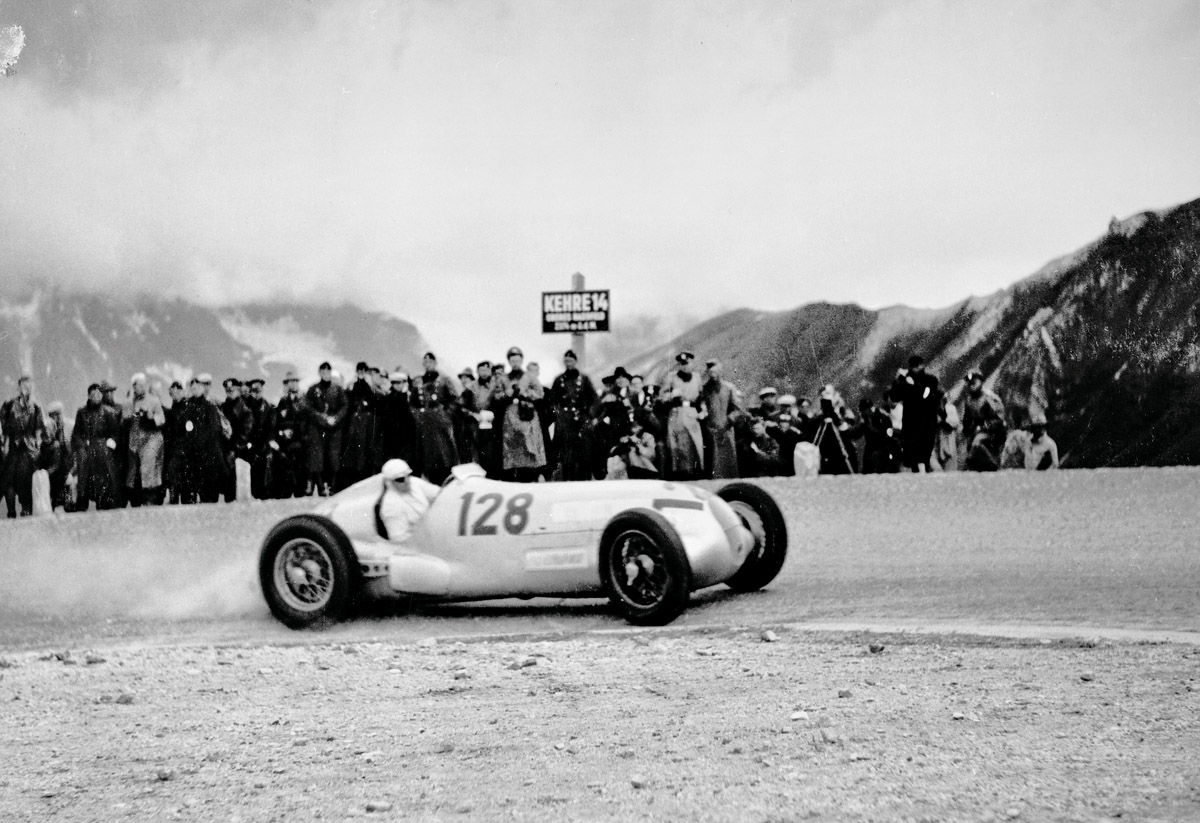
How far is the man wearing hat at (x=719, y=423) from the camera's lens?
1380 cm

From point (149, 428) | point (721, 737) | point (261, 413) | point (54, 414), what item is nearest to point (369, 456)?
point (261, 413)

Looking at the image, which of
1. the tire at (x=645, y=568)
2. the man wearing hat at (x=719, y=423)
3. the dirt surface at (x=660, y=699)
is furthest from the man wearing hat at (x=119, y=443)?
the tire at (x=645, y=568)

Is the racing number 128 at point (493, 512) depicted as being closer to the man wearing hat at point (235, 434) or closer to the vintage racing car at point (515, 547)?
the vintage racing car at point (515, 547)

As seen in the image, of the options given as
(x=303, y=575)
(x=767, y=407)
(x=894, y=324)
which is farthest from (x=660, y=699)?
(x=894, y=324)

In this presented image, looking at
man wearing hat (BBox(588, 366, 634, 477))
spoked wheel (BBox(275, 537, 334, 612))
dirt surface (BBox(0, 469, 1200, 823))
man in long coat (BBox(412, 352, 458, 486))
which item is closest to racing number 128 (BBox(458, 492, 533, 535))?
dirt surface (BBox(0, 469, 1200, 823))

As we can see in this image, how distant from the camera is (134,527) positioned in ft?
39.1

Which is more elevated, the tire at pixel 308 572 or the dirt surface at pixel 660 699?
the tire at pixel 308 572

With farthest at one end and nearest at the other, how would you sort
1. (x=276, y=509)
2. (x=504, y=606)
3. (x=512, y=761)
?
(x=276, y=509), (x=504, y=606), (x=512, y=761)

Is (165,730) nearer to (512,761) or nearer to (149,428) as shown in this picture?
(512,761)

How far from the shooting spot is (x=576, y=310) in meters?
14.4

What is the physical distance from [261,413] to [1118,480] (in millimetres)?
8105

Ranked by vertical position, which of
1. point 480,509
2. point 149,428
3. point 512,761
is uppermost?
point 149,428

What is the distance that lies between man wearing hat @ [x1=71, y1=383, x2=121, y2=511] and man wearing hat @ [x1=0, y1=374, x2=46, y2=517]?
39 centimetres

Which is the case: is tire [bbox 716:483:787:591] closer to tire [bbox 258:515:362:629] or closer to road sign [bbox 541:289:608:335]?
tire [bbox 258:515:362:629]
